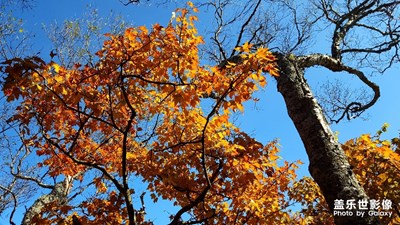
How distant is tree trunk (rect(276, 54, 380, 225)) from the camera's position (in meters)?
3.74

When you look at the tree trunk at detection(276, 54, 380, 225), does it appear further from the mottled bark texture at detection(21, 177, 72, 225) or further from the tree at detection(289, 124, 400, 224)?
the mottled bark texture at detection(21, 177, 72, 225)

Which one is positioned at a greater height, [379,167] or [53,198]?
[53,198]

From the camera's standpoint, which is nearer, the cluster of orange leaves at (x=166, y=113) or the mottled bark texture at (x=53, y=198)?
the cluster of orange leaves at (x=166, y=113)

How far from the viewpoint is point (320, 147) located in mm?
4238

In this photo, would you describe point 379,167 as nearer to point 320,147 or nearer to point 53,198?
point 320,147

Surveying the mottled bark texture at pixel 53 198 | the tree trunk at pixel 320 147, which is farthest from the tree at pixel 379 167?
the mottled bark texture at pixel 53 198

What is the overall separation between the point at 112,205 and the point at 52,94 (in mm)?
2208

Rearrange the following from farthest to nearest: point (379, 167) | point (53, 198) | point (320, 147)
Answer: point (53, 198), point (379, 167), point (320, 147)

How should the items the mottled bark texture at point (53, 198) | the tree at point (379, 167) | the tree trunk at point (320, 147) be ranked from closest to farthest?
the tree trunk at point (320, 147)
the tree at point (379, 167)
the mottled bark texture at point (53, 198)

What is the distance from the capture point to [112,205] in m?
5.32

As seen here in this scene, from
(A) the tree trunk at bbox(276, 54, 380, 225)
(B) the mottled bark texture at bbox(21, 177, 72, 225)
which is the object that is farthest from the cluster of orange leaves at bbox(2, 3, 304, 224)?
(B) the mottled bark texture at bbox(21, 177, 72, 225)

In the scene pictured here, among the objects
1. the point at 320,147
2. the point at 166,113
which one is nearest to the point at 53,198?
the point at 166,113

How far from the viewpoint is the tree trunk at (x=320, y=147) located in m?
3.74

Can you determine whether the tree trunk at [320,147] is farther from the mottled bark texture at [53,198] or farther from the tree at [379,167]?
the mottled bark texture at [53,198]
